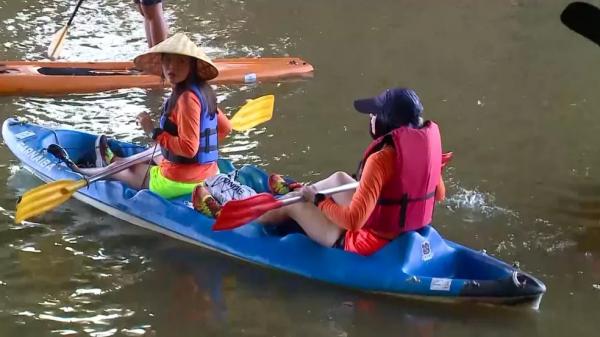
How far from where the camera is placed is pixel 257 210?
301 centimetres

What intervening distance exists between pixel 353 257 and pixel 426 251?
0.88 ft

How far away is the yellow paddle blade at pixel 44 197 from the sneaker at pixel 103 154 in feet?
1.44

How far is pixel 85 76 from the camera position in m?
5.13

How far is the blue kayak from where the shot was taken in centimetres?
285

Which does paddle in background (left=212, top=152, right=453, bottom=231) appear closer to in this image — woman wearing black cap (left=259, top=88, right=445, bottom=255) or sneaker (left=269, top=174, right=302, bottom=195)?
woman wearing black cap (left=259, top=88, right=445, bottom=255)

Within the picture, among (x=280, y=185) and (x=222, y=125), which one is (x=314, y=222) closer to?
(x=280, y=185)

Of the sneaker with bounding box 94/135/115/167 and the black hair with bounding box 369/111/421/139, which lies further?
the sneaker with bounding box 94/135/115/167

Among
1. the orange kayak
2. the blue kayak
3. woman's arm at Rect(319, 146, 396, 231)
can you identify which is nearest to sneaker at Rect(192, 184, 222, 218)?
the blue kayak

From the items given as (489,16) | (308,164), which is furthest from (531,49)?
(308,164)

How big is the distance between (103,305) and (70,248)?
50cm

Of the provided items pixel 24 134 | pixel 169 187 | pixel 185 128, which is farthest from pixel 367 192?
pixel 24 134

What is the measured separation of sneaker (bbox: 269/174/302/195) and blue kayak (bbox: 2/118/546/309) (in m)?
0.07

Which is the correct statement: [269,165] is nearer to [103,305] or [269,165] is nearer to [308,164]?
[308,164]

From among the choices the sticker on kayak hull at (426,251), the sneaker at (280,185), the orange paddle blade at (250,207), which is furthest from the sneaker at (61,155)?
the sticker on kayak hull at (426,251)
